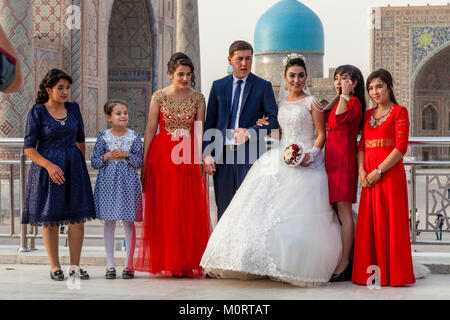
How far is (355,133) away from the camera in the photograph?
3.86 metres

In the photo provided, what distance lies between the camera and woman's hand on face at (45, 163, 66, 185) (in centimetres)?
378

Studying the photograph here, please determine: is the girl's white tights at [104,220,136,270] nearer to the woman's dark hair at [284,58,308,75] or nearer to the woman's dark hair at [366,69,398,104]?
the woman's dark hair at [284,58,308,75]

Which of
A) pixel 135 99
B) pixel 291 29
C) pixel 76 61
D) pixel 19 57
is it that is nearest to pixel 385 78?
pixel 19 57

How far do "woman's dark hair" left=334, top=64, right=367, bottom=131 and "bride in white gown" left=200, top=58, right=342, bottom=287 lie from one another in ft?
0.68

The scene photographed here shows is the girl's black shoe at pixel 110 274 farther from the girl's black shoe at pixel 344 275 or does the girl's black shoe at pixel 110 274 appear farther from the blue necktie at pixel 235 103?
the girl's black shoe at pixel 344 275

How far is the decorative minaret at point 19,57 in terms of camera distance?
980 centimetres

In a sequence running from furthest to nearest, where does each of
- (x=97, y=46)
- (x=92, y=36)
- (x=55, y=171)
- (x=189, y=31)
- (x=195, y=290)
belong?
1. (x=189, y=31)
2. (x=97, y=46)
3. (x=92, y=36)
4. (x=55, y=171)
5. (x=195, y=290)

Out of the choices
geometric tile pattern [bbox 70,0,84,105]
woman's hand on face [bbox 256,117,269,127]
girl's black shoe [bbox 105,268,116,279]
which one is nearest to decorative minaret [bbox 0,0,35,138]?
geometric tile pattern [bbox 70,0,84,105]

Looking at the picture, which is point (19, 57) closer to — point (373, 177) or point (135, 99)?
point (135, 99)

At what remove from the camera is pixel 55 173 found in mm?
3783

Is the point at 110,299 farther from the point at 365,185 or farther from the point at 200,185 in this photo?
the point at 365,185

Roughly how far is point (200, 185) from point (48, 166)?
822 millimetres

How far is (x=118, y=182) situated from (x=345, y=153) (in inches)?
49.2

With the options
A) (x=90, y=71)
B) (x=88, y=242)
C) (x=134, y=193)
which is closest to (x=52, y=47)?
(x=90, y=71)
